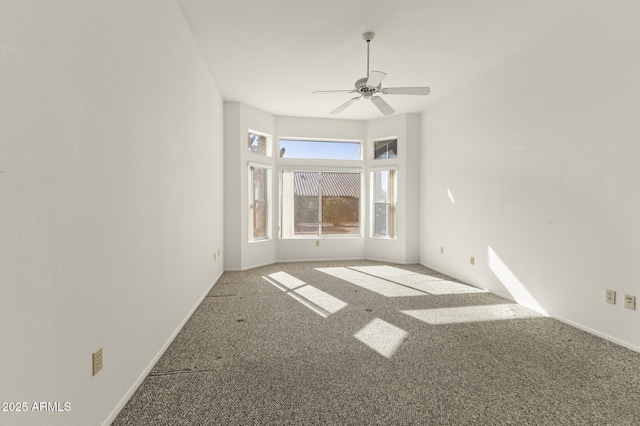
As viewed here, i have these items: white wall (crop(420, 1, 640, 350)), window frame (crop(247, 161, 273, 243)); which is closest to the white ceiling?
white wall (crop(420, 1, 640, 350))

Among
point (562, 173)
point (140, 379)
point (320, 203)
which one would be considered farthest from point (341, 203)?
point (140, 379)

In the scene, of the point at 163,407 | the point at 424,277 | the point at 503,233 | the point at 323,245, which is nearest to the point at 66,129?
the point at 163,407

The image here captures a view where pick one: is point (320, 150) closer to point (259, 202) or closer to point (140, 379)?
point (259, 202)

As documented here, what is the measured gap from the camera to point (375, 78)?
291 cm

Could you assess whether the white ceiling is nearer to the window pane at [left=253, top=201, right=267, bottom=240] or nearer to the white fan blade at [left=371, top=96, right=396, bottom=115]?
the white fan blade at [left=371, top=96, right=396, bottom=115]

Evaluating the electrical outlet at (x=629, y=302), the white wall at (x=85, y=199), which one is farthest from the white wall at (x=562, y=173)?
the white wall at (x=85, y=199)

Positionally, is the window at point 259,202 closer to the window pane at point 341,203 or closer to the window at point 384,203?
the window pane at point 341,203

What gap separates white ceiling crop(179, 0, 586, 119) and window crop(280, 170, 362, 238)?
1954 millimetres

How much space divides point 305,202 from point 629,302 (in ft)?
15.3

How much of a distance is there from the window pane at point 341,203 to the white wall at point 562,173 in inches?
86.7

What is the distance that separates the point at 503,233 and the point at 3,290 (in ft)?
13.7

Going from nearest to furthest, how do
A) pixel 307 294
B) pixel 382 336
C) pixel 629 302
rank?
1. pixel 629 302
2. pixel 382 336
3. pixel 307 294

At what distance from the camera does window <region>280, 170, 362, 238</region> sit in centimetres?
582

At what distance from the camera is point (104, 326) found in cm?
146
